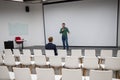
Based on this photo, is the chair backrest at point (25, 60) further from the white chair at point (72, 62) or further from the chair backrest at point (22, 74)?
the chair backrest at point (22, 74)

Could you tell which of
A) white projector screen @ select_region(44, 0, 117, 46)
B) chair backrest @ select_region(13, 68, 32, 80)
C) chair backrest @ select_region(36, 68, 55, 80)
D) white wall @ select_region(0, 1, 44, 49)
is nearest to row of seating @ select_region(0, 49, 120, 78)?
chair backrest @ select_region(36, 68, 55, 80)

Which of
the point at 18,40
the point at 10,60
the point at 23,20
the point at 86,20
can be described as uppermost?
the point at 23,20

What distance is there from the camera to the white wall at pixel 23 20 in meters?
9.06

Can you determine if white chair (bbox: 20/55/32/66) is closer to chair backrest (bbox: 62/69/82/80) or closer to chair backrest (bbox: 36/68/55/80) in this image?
chair backrest (bbox: 36/68/55/80)

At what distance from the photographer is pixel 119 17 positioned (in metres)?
8.04

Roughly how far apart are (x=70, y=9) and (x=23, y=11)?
137 inches

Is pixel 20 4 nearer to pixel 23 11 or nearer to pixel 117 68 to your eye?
pixel 23 11

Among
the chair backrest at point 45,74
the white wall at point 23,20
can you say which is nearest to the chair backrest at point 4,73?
the chair backrest at point 45,74

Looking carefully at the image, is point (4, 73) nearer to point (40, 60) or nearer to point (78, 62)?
point (40, 60)

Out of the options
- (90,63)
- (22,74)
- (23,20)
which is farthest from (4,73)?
(23,20)

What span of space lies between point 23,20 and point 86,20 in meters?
4.50

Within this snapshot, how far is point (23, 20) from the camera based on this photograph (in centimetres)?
1028

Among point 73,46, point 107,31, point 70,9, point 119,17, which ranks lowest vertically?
point 73,46

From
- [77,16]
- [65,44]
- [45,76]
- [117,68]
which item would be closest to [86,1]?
[77,16]
